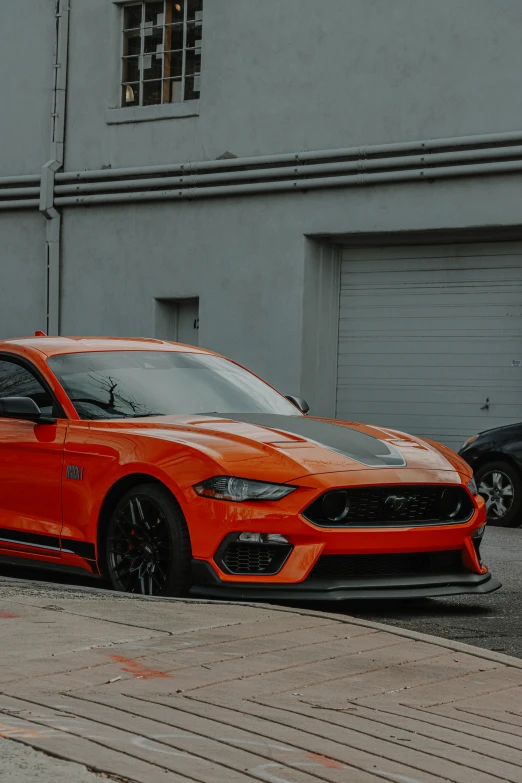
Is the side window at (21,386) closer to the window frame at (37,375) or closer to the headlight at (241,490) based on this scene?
the window frame at (37,375)

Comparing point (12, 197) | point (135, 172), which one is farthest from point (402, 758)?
point (12, 197)

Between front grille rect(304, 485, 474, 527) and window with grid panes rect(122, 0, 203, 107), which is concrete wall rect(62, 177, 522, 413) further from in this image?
front grille rect(304, 485, 474, 527)

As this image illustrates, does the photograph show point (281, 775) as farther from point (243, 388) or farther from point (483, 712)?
point (243, 388)

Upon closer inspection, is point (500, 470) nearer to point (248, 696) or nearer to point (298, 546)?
point (298, 546)

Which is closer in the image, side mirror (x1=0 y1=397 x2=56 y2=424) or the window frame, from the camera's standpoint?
side mirror (x1=0 y1=397 x2=56 y2=424)

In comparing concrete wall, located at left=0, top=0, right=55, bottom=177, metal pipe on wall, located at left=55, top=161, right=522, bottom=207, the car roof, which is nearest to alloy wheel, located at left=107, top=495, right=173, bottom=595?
the car roof

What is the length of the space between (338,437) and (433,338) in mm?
11086

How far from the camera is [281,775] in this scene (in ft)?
13.0

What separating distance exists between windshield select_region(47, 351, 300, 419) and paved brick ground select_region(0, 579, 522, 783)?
5.31 feet

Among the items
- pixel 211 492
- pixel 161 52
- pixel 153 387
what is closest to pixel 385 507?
pixel 211 492

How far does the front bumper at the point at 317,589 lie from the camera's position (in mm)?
7023

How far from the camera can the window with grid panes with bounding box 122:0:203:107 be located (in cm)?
2058

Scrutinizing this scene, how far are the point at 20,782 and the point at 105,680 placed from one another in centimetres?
128

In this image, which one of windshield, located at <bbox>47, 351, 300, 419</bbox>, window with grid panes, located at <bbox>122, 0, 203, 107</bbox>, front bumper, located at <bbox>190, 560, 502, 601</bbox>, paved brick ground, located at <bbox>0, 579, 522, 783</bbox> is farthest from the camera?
window with grid panes, located at <bbox>122, 0, 203, 107</bbox>
